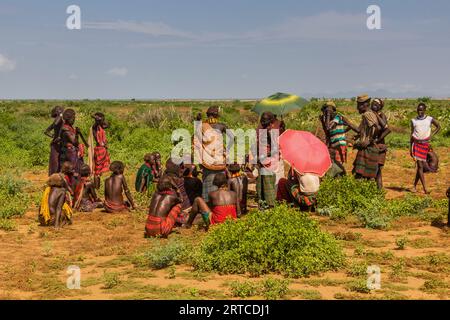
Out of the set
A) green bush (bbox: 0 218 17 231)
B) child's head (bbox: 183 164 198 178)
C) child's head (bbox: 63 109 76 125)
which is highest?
child's head (bbox: 63 109 76 125)

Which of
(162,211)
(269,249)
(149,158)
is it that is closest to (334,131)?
(149,158)

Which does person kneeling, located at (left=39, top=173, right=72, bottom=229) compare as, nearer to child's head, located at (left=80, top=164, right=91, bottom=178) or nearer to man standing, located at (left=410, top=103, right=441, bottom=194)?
child's head, located at (left=80, top=164, right=91, bottom=178)

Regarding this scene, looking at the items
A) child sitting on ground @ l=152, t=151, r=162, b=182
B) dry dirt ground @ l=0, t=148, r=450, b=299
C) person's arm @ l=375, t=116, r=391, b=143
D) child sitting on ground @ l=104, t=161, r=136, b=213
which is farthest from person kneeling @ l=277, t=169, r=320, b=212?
child sitting on ground @ l=104, t=161, r=136, b=213

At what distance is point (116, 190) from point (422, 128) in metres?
6.49

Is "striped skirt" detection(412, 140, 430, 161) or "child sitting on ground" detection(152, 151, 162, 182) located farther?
"striped skirt" detection(412, 140, 430, 161)

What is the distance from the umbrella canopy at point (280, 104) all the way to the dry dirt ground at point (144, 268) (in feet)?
8.29

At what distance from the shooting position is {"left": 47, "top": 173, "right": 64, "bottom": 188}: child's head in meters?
9.09

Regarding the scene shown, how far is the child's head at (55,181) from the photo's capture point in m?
9.09

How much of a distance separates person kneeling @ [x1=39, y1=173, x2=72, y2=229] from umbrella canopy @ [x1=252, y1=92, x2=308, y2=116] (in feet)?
13.4

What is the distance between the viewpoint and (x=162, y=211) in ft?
27.4

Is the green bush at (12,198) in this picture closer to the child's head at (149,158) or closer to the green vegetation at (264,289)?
the child's head at (149,158)
